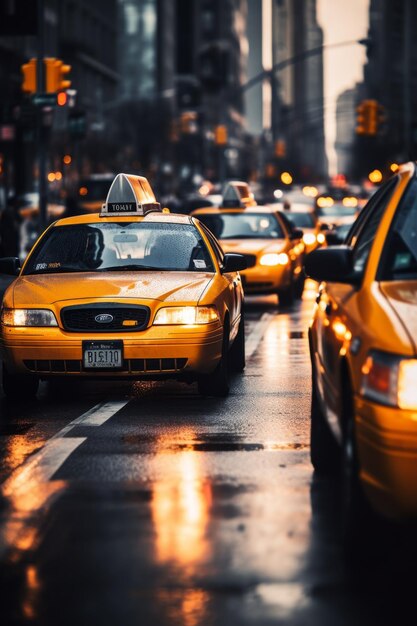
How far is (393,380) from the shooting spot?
233 inches

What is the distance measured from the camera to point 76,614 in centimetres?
559

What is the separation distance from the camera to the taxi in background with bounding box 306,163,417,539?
584 cm

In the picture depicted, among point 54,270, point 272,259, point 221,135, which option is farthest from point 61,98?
point 221,135

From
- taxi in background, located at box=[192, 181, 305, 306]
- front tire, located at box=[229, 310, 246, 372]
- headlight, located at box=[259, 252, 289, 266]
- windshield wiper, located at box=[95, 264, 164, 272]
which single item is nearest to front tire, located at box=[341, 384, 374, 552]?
windshield wiper, located at box=[95, 264, 164, 272]

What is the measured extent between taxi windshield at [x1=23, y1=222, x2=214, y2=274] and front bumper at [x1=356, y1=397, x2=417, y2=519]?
22.6 feet

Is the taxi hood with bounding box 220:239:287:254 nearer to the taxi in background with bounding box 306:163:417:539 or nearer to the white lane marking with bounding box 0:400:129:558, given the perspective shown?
the white lane marking with bounding box 0:400:129:558

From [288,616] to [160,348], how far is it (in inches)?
241

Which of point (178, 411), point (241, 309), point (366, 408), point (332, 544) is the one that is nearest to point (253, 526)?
point (332, 544)

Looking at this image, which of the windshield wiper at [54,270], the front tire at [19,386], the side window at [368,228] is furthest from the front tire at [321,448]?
the windshield wiper at [54,270]

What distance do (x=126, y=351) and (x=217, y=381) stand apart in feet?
3.19

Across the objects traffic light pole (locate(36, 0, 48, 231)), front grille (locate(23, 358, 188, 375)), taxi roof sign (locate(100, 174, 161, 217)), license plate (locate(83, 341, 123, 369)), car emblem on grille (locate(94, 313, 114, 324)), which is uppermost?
traffic light pole (locate(36, 0, 48, 231))

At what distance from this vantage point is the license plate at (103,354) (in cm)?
1150

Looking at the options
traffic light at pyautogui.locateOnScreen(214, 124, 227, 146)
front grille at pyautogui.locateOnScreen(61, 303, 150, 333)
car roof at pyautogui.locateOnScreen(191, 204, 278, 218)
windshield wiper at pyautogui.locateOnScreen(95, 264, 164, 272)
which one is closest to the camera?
front grille at pyautogui.locateOnScreen(61, 303, 150, 333)

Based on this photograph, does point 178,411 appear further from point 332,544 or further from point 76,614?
point 76,614
